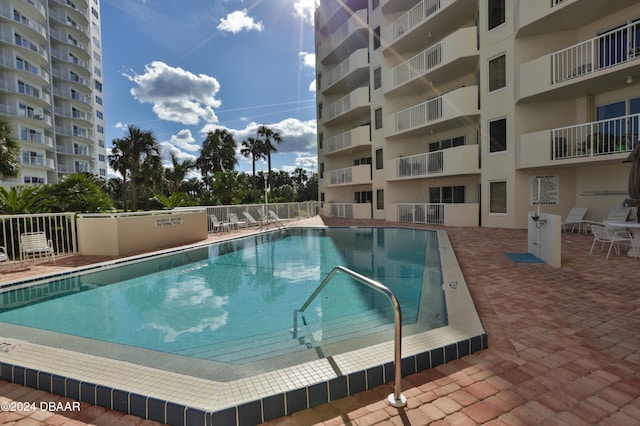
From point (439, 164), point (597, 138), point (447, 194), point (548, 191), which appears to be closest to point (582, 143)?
point (597, 138)

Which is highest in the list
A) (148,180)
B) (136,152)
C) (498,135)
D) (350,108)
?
(350,108)

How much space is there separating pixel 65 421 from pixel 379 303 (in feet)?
13.0

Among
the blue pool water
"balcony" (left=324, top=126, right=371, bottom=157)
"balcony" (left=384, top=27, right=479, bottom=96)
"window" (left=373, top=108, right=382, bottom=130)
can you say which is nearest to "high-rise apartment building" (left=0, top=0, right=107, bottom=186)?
"balcony" (left=324, top=126, right=371, bottom=157)

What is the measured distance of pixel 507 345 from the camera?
3.05 metres

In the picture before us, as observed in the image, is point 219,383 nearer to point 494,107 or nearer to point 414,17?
point 494,107

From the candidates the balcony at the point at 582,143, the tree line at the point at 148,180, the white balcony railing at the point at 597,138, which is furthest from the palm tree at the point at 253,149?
the white balcony railing at the point at 597,138

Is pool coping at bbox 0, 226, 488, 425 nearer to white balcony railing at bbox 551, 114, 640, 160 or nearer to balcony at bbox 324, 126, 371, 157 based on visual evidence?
white balcony railing at bbox 551, 114, 640, 160

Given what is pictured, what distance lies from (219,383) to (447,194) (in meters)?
16.4

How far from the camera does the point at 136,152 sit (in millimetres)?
25766

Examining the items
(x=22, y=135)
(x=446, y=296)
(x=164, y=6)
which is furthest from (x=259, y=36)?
(x=22, y=135)

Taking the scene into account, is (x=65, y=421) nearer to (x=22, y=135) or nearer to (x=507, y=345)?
(x=507, y=345)

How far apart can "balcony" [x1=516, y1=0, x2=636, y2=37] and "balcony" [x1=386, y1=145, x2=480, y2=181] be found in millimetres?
4832

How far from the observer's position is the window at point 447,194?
15.9m

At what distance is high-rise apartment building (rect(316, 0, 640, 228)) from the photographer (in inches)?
404
